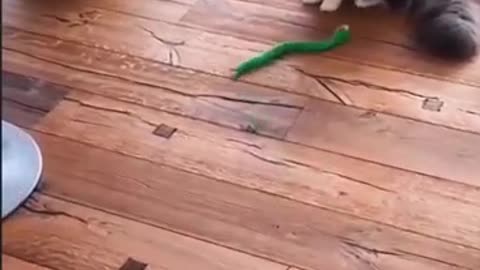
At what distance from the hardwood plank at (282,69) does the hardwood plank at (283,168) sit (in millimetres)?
178

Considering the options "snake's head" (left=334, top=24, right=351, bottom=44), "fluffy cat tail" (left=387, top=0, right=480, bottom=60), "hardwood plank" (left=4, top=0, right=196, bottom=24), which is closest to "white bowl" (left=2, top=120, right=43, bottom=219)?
"hardwood plank" (left=4, top=0, right=196, bottom=24)

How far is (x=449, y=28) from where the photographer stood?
6.17 ft

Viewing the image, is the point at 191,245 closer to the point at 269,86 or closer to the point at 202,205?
the point at 202,205

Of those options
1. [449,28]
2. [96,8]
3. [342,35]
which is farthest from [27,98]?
[449,28]

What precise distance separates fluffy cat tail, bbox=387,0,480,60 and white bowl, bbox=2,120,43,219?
0.94m

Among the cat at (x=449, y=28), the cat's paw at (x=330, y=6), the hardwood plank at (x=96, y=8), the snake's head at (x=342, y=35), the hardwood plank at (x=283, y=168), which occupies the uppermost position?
the cat at (x=449, y=28)

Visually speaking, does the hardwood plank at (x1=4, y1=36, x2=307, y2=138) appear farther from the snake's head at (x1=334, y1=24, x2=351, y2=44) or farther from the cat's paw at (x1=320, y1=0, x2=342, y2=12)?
the cat's paw at (x1=320, y1=0, x2=342, y2=12)

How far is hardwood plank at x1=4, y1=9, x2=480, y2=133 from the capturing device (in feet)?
5.89

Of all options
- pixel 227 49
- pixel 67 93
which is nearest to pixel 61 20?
pixel 67 93

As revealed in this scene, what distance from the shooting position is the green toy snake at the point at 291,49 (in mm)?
1916

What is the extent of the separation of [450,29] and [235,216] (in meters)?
0.73

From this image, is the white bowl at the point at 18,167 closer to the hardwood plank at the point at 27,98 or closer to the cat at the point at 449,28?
the hardwood plank at the point at 27,98

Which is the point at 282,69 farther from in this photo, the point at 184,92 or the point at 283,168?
the point at 283,168

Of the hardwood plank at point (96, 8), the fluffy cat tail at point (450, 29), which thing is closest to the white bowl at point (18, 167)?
the hardwood plank at point (96, 8)
